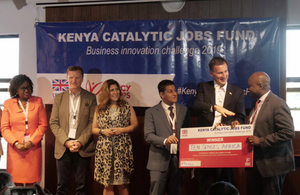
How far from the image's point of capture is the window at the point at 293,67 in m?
4.27

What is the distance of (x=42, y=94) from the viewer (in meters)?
4.59

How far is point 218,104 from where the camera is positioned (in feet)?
11.3

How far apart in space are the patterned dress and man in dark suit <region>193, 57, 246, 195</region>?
0.88 m

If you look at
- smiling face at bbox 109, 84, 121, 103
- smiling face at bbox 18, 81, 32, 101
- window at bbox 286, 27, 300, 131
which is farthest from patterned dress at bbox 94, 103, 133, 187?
window at bbox 286, 27, 300, 131

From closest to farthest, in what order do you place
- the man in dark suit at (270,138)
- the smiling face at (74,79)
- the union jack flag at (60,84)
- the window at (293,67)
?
the man in dark suit at (270,138) → the smiling face at (74,79) → the window at (293,67) → the union jack flag at (60,84)

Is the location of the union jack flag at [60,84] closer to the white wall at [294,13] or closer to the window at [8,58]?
the window at [8,58]

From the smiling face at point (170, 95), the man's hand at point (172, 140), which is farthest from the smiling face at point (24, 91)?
the man's hand at point (172, 140)

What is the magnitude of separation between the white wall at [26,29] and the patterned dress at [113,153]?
5.72ft

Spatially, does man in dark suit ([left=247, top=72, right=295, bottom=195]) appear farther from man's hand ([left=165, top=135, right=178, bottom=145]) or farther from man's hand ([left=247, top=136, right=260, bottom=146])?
man's hand ([left=165, top=135, right=178, bottom=145])

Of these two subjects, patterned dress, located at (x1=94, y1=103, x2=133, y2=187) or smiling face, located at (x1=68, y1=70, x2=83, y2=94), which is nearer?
patterned dress, located at (x1=94, y1=103, x2=133, y2=187)

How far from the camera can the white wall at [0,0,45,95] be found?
188 inches

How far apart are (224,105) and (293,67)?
1.58m

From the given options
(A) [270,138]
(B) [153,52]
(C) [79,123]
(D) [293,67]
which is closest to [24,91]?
(C) [79,123]

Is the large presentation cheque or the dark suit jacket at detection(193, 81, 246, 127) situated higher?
the dark suit jacket at detection(193, 81, 246, 127)
